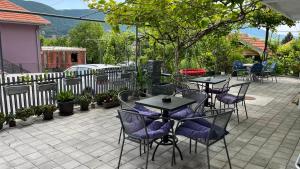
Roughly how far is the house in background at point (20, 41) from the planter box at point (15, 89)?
9.22 meters

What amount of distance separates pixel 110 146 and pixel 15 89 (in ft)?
8.47

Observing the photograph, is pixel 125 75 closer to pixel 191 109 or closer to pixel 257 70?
pixel 191 109

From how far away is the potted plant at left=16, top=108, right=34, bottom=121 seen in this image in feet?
15.6

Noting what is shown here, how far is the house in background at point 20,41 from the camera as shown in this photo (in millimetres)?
13074

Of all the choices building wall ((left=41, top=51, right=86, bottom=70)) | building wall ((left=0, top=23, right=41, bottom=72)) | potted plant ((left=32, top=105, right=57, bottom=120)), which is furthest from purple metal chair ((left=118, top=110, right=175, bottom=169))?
building wall ((left=41, top=51, right=86, bottom=70))

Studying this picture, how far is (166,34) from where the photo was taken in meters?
7.20

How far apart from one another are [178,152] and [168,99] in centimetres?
82

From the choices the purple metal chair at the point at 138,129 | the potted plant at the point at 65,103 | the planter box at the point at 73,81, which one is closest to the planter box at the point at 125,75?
the planter box at the point at 73,81

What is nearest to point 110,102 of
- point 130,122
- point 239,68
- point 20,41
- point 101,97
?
point 101,97

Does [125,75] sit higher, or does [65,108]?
[125,75]

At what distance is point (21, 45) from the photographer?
46.1 ft

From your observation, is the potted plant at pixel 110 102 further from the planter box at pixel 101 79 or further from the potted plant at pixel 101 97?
the planter box at pixel 101 79

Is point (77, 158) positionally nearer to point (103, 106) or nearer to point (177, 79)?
point (103, 106)

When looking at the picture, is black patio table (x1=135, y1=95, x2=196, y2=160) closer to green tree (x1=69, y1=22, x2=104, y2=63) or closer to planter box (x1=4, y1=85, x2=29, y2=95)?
planter box (x1=4, y1=85, x2=29, y2=95)
